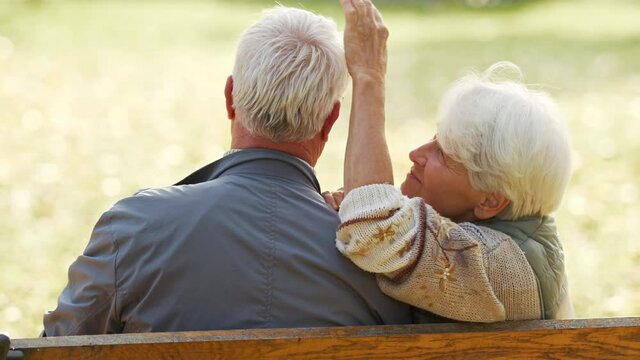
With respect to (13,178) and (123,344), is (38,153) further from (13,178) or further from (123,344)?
(123,344)

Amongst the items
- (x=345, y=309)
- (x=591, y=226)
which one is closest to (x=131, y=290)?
(x=345, y=309)

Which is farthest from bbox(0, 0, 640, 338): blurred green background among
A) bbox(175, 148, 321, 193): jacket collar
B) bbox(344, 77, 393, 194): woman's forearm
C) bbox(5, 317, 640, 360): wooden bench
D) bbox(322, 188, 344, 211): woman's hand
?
bbox(5, 317, 640, 360): wooden bench

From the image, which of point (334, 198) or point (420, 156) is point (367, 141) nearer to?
point (420, 156)

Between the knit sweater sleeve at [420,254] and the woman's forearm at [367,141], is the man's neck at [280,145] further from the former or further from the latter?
the knit sweater sleeve at [420,254]

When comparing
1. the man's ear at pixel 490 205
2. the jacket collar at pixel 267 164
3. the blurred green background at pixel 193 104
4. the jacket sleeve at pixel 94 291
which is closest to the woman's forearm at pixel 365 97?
the jacket collar at pixel 267 164

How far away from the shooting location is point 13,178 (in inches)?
267

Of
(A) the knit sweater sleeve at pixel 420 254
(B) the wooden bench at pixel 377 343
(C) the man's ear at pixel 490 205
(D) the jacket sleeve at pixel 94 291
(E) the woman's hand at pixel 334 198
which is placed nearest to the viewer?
(B) the wooden bench at pixel 377 343

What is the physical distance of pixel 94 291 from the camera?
2.28m

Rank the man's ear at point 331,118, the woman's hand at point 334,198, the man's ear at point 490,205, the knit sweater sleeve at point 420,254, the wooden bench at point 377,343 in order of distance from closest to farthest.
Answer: the wooden bench at point 377,343, the knit sweater sleeve at point 420,254, the man's ear at point 490,205, the man's ear at point 331,118, the woman's hand at point 334,198

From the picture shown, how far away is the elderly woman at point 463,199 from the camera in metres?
2.18

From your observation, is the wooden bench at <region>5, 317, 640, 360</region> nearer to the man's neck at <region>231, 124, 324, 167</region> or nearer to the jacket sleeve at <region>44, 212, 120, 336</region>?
the jacket sleeve at <region>44, 212, 120, 336</region>

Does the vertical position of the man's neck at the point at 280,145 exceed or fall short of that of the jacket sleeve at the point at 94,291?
it exceeds it

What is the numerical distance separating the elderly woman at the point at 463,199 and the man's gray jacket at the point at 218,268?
3.2 inches

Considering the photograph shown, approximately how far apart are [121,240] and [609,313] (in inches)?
132
